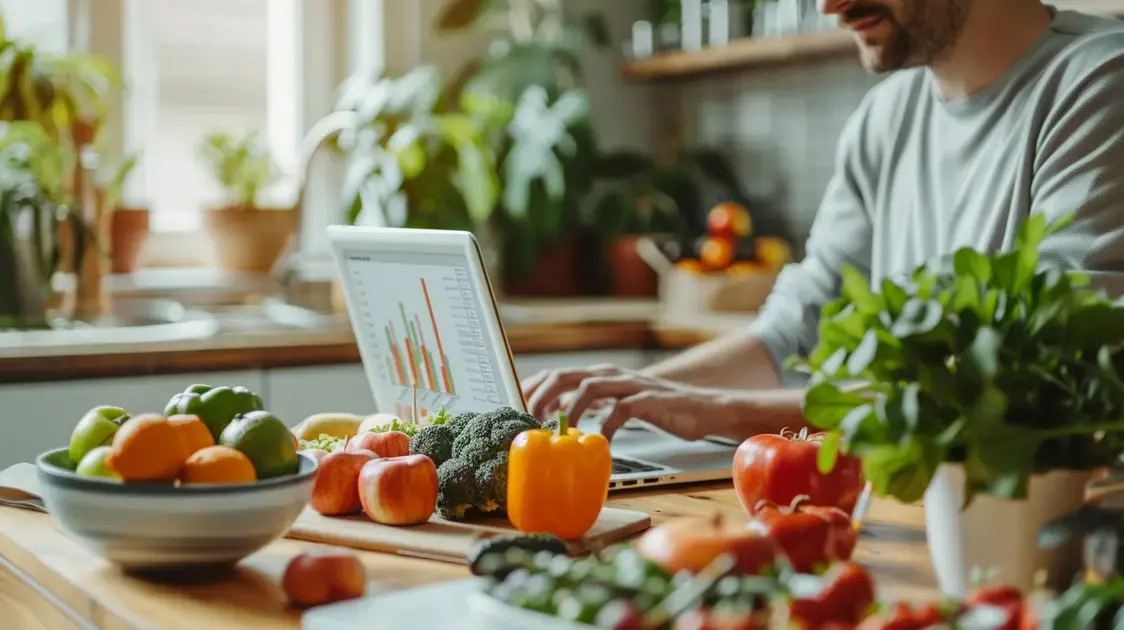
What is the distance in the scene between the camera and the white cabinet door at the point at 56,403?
244 centimetres

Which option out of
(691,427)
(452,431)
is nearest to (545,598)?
(452,431)

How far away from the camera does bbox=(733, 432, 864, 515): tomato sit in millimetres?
1215

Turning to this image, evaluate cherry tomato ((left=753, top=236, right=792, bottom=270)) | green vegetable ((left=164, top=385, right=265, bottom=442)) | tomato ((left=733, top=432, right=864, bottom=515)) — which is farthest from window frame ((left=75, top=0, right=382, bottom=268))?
tomato ((left=733, top=432, right=864, bottom=515))

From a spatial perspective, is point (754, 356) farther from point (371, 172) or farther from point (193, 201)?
point (193, 201)

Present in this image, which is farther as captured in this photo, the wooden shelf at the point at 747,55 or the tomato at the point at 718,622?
the wooden shelf at the point at 747,55

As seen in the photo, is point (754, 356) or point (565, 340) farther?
point (565, 340)

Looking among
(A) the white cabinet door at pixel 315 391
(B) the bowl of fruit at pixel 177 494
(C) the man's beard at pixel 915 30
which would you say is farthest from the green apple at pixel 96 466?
(A) the white cabinet door at pixel 315 391

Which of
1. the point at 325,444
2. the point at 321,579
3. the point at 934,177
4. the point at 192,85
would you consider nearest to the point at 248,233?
the point at 192,85

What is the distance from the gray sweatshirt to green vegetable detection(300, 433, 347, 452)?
3.12 ft

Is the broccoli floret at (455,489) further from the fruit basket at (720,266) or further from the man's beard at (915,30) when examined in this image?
the fruit basket at (720,266)

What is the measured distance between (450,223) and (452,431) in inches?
82.0

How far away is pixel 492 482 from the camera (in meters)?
1.25

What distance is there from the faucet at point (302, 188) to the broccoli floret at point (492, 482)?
7.00 ft

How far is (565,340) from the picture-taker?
3035 mm
